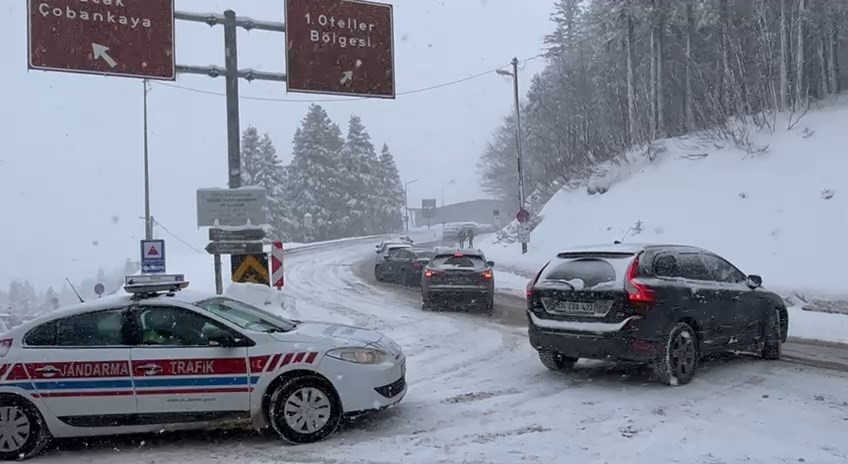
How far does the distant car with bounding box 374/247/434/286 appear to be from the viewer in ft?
87.0

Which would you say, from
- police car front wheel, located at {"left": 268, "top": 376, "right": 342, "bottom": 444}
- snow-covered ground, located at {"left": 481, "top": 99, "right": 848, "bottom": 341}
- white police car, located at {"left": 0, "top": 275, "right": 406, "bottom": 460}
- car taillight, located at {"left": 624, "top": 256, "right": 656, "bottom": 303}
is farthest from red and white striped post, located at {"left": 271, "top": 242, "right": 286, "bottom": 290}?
snow-covered ground, located at {"left": 481, "top": 99, "right": 848, "bottom": 341}

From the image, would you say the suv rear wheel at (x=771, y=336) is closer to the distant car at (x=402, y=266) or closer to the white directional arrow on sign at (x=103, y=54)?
the white directional arrow on sign at (x=103, y=54)

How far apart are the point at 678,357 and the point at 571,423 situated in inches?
89.1

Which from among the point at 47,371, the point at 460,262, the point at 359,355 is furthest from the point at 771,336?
the point at 47,371

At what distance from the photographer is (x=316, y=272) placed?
106 feet

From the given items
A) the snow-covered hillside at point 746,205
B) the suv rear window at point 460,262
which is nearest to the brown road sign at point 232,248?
the suv rear window at point 460,262

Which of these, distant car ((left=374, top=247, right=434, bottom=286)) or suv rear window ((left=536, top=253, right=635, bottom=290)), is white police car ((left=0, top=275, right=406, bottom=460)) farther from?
distant car ((left=374, top=247, right=434, bottom=286))

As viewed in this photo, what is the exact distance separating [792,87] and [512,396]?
26.1m

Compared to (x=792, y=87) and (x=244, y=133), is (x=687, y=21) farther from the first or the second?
(x=244, y=133)

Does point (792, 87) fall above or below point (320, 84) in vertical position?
above

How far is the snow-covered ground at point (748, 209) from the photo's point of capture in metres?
18.2

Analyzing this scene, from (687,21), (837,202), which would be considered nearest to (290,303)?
(837,202)

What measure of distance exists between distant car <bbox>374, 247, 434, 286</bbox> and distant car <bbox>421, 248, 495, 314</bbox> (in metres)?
8.28

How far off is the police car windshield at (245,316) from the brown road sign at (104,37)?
26.2 ft
